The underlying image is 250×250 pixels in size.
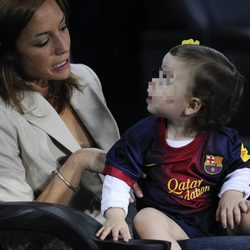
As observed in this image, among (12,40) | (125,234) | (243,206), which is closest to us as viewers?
(125,234)

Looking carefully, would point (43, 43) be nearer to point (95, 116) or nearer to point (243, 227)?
point (95, 116)

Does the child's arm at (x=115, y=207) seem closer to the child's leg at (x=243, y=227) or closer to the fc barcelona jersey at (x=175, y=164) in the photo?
the fc barcelona jersey at (x=175, y=164)

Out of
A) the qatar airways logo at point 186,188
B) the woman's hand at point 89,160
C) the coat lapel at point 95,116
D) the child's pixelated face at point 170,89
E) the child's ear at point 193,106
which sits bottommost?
the qatar airways logo at point 186,188

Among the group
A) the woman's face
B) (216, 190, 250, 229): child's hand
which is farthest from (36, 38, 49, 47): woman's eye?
(216, 190, 250, 229): child's hand

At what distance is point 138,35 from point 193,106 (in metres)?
1.70

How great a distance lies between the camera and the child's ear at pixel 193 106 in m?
1.76

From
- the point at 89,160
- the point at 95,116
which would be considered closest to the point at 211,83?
the point at 89,160

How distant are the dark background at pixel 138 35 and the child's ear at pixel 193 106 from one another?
4.19 feet

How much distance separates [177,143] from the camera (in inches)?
70.6

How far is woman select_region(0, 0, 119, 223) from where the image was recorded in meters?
1.92

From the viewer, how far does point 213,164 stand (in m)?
1.81

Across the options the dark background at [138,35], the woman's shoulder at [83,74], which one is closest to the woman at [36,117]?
the woman's shoulder at [83,74]

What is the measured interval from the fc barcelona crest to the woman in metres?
0.31

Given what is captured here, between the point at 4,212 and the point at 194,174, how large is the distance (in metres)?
0.47
